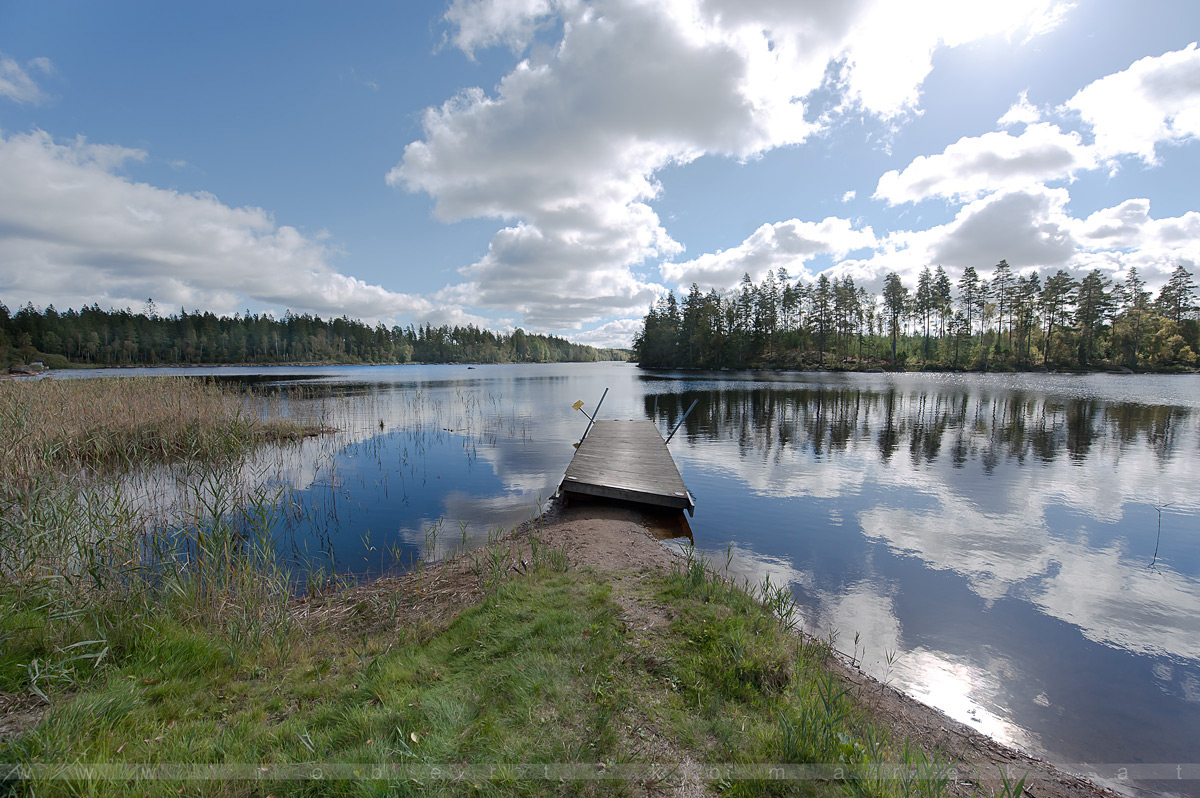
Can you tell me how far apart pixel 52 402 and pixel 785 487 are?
81.2 ft

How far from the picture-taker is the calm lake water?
565cm

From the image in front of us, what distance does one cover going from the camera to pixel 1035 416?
27438 mm

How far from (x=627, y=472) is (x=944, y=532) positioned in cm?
798

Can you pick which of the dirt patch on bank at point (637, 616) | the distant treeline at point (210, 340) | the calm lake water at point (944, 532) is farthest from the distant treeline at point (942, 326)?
the distant treeline at point (210, 340)

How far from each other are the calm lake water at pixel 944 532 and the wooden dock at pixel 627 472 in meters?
1.05

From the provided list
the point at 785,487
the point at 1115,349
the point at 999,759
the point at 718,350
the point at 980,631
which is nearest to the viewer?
the point at 999,759

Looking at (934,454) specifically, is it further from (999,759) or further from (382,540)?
(382,540)

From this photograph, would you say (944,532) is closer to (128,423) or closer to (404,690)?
(404,690)

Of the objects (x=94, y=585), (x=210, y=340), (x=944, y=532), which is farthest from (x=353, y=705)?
(x=210, y=340)

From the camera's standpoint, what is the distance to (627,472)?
43.8 ft

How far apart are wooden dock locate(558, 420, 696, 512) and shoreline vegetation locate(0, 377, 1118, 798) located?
174 inches

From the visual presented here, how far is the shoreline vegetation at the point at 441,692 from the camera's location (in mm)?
3037

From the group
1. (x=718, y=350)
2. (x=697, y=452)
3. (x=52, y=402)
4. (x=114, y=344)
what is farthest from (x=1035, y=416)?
(x=114, y=344)

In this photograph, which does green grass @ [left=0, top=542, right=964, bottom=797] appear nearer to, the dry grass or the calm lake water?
the calm lake water
